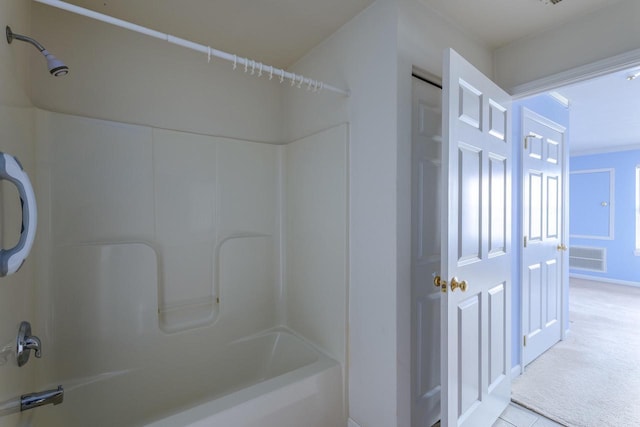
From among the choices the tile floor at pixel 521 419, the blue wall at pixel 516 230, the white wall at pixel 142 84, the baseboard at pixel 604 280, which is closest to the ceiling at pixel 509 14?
the blue wall at pixel 516 230

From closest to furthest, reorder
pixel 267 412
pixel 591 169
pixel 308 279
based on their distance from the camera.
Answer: pixel 267 412 → pixel 308 279 → pixel 591 169

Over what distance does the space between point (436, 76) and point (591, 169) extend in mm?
5705

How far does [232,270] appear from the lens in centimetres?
214

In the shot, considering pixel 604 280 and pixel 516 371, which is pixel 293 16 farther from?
pixel 604 280

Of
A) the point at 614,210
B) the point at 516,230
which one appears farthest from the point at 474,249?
the point at 614,210

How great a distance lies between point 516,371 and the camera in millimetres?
2266

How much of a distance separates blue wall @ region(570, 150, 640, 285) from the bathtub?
6.13m

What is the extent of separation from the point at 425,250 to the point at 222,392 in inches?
A: 65.8

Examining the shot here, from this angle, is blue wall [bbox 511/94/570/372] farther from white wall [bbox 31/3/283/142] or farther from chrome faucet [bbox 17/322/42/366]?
chrome faucet [bbox 17/322/42/366]

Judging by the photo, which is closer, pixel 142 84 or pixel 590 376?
pixel 142 84

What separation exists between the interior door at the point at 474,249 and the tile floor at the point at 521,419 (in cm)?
7

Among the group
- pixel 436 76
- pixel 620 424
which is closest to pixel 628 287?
pixel 620 424

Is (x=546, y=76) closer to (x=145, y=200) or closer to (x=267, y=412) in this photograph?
(x=267, y=412)

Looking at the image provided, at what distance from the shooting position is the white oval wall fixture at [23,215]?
0.74 meters
